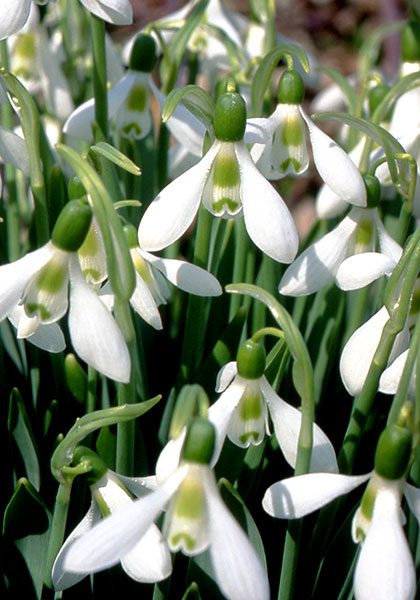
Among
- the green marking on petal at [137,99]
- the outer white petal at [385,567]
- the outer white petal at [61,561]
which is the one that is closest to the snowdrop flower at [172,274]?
the outer white petal at [61,561]

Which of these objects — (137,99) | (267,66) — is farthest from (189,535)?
(137,99)

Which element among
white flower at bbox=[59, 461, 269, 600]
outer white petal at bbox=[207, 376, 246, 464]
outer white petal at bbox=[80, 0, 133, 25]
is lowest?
white flower at bbox=[59, 461, 269, 600]

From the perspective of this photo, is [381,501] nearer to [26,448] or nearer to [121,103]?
[26,448]

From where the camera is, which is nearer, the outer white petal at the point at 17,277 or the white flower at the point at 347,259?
the outer white petal at the point at 17,277

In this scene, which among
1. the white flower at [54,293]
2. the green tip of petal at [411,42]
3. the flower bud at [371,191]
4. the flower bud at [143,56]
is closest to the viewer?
the white flower at [54,293]

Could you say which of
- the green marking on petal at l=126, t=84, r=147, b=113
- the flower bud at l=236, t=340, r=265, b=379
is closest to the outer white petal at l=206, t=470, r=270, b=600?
the flower bud at l=236, t=340, r=265, b=379

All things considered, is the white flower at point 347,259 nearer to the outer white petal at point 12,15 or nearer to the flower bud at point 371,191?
the flower bud at point 371,191

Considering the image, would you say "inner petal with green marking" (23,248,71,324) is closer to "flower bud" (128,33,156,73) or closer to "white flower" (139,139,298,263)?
"white flower" (139,139,298,263)

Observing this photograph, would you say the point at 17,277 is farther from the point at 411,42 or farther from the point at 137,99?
the point at 411,42
